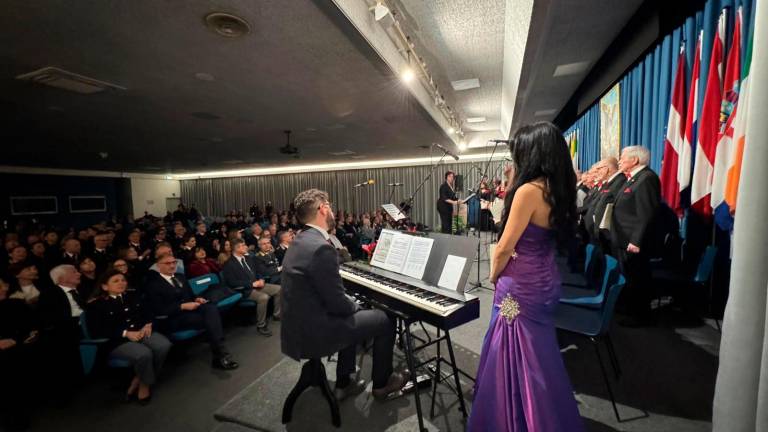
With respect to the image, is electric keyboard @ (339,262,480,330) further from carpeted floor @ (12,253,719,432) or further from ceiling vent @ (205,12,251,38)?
ceiling vent @ (205,12,251,38)

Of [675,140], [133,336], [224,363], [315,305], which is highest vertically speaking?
[675,140]

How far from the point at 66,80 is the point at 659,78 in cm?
655

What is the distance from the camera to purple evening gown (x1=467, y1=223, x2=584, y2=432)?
1.46 m

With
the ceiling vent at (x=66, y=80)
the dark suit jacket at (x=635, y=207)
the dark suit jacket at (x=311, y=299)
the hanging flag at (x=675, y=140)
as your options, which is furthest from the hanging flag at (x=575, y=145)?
the ceiling vent at (x=66, y=80)

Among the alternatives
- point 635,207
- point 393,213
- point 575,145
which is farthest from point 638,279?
point 575,145

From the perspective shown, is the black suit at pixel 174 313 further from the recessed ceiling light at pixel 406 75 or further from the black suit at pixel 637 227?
the black suit at pixel 637 227

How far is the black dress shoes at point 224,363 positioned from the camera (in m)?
2.83

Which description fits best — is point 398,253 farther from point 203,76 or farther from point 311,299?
point 203,76

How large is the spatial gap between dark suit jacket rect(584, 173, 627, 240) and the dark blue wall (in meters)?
16.2

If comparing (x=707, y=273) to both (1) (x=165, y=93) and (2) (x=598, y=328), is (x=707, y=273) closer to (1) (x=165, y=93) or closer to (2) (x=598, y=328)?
(2) (x=598, y=328)

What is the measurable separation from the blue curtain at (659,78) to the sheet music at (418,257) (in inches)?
105

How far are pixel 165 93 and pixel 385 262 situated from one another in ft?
12.7

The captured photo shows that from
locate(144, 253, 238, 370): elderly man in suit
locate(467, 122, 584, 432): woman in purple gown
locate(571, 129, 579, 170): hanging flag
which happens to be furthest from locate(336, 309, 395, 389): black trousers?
locate(571, 129, 579, 170): hanging flag

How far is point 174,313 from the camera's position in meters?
2.96
